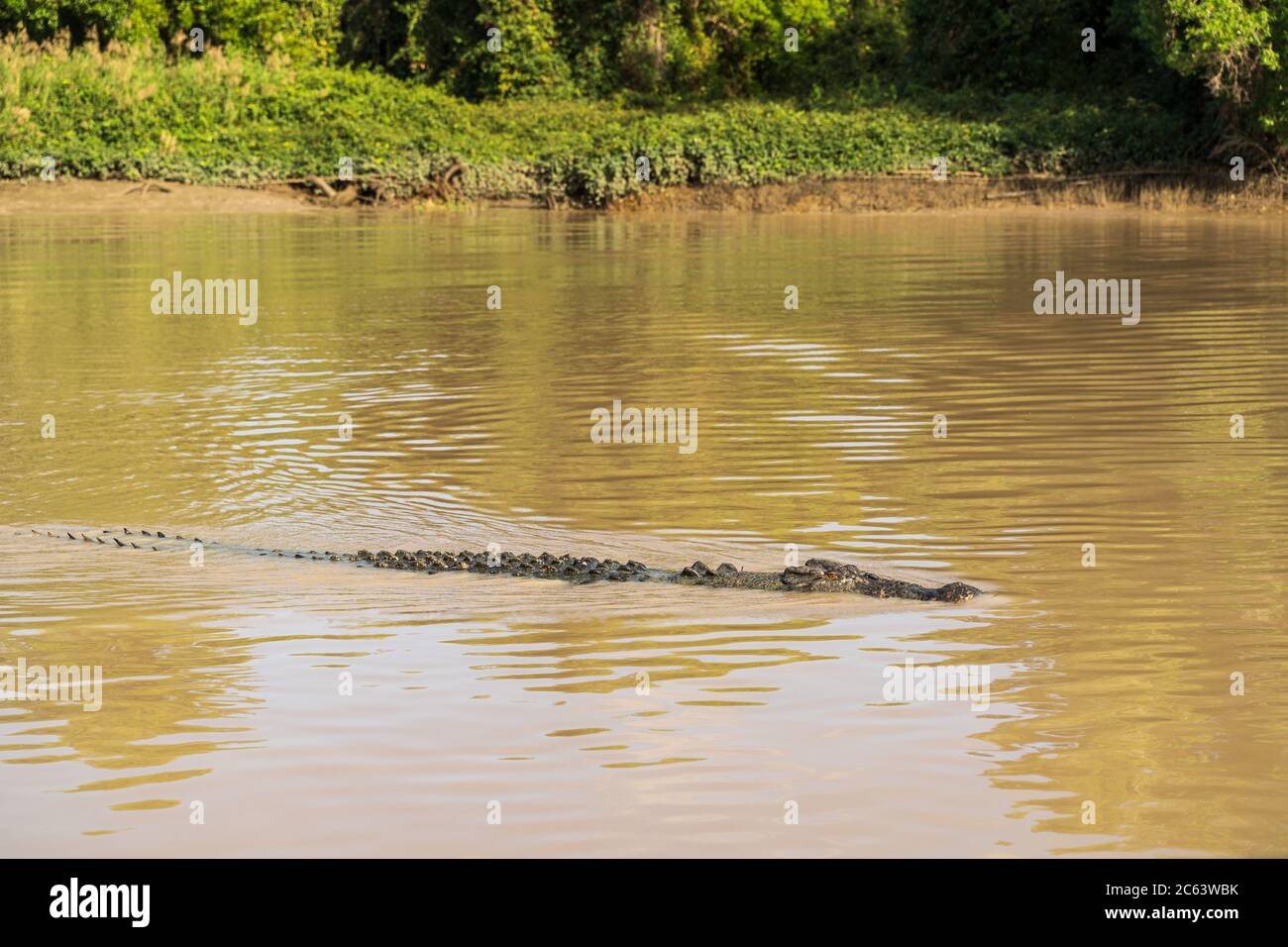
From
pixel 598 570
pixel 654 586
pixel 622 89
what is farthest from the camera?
pixel 622 89

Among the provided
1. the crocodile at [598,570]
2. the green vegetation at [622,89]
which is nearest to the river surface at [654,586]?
the crocodile at [598,570]

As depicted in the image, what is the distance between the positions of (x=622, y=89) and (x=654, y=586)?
42.6 metres

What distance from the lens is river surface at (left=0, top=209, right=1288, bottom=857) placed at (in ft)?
20.5

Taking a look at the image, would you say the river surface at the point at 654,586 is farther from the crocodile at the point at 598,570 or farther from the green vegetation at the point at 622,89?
the green vegetation at the point at 622,89

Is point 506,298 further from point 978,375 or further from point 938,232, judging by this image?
point 938,232

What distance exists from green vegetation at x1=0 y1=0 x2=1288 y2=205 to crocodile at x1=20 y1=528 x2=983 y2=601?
1139 inches

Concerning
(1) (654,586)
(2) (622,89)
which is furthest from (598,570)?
(2) (622,89)

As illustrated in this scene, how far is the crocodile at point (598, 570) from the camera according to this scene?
9.15 meters

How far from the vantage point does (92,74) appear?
45062 mm

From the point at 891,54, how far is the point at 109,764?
152 ft

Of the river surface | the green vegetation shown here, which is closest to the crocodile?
the river surface

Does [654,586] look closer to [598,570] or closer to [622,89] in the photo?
[598,570]

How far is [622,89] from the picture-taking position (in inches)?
1991

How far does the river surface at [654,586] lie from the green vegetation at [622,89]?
19.6m
